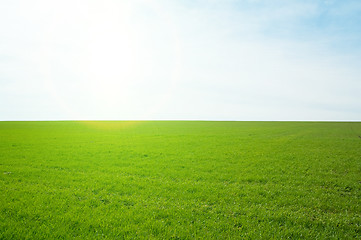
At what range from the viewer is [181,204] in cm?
1064

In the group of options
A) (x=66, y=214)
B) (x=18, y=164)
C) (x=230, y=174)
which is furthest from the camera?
(x=18, y=164)

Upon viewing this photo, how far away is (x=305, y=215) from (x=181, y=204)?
5.25 metres

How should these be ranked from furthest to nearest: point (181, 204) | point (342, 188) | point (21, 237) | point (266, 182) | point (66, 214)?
1. point (266, 182)
2. point (342, 188)
3. point (181, 204)
4. point (66, 214)
5. point (21, 237)

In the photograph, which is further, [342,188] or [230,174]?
[230,174]

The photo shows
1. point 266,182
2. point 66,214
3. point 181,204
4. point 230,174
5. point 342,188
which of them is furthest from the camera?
point 230,174

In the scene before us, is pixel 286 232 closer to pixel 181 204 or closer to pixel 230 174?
pixel 181 204

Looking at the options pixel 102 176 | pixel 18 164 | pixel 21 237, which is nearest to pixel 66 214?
pixel 21 237

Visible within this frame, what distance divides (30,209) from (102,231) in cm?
388

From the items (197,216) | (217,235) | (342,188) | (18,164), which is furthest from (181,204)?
(18,164)

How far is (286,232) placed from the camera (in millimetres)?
8414

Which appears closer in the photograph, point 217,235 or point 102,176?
point 217,235

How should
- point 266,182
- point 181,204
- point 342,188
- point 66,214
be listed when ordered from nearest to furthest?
point 66,214 → point 181,204 → point 342,188 → point 266,182

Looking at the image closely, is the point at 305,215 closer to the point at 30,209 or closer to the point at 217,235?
the point at 217,235

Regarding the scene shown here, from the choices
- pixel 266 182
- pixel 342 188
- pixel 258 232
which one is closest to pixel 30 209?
pixel 258 232
